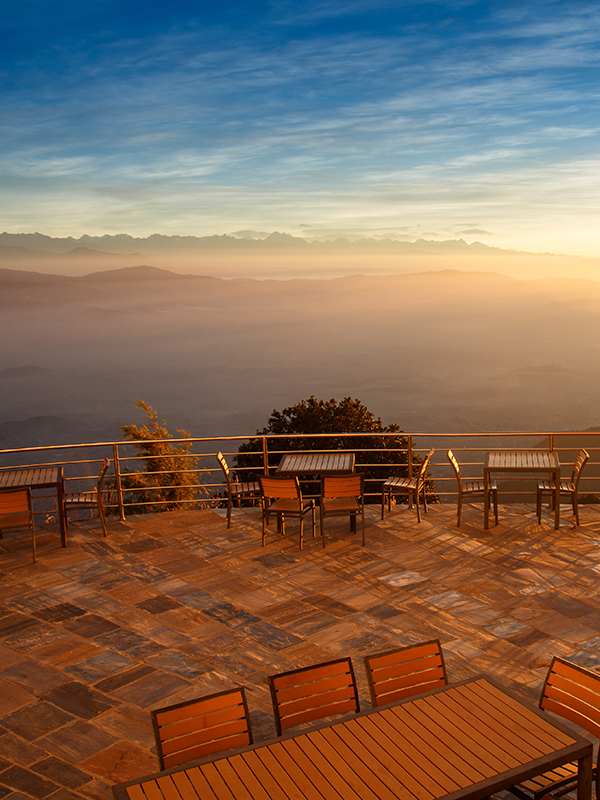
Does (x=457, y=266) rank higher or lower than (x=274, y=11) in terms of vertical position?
higher

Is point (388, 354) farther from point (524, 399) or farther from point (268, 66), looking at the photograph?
point (268, 66)

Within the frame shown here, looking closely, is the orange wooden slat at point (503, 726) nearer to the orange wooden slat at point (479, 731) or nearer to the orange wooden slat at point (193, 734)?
the orange wooden slat at point (479, 731)

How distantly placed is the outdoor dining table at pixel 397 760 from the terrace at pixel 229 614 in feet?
4.39

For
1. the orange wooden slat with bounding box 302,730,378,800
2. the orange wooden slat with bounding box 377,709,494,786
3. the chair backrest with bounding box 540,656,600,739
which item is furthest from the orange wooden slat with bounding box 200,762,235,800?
the chair backrest with bounding box 540,656,600,739

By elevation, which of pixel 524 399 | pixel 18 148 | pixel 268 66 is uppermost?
pixel 18 148

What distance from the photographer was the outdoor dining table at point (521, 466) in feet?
23.5

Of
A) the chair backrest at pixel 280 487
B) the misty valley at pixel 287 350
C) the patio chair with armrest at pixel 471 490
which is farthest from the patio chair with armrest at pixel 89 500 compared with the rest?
the misty valley at pixel 287 350

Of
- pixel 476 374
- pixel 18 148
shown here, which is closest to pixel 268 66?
pixel 18 148

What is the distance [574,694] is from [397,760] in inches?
41.7

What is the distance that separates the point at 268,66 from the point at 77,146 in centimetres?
3463

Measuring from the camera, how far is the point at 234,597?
19.0 ft

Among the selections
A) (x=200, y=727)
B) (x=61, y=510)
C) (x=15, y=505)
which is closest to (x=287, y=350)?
(x=61, y=510)

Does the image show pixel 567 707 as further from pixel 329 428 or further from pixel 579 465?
pixel 329 428

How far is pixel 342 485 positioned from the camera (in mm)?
6824
